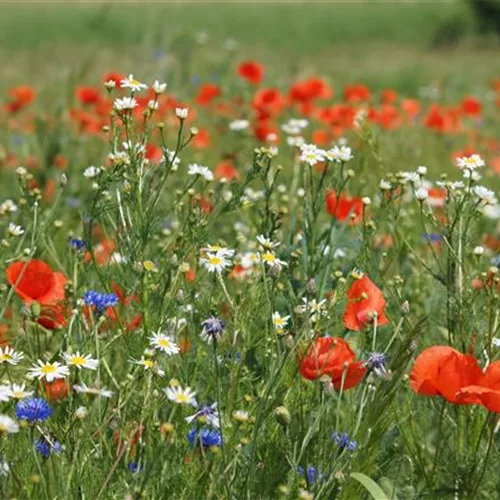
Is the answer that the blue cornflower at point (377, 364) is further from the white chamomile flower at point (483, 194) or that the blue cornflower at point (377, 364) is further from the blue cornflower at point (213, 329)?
the white chamomile flower at point (483, 194)

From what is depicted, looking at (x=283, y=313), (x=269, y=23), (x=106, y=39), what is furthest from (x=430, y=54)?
(x=283, y=313)

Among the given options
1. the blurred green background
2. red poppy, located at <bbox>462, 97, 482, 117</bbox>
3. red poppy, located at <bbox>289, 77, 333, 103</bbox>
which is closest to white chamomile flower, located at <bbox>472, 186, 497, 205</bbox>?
the blurred green background

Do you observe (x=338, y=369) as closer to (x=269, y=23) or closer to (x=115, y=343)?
(x=115, y=343)

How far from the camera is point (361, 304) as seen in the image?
1842mm

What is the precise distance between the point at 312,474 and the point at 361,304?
295 millimetres

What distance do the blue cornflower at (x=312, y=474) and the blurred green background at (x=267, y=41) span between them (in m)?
2.88

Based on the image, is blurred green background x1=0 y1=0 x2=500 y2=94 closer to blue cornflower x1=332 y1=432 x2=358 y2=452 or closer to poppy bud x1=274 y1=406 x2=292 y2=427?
blue cornflower x1=332 y1=432 x2=358 y2=452

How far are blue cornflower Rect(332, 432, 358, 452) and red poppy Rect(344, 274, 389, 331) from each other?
0.20 meters

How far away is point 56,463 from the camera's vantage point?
161cm

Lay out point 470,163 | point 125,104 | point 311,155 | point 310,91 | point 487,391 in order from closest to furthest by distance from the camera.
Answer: point 487,391
point 125,104
point 470,163
point 311,155
point 310,91

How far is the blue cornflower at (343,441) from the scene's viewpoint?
5.36ft

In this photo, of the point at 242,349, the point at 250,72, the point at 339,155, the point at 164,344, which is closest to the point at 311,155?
the point at 339,155

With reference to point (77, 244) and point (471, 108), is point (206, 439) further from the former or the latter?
point (471, 108)

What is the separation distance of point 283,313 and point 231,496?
73 centimetres
